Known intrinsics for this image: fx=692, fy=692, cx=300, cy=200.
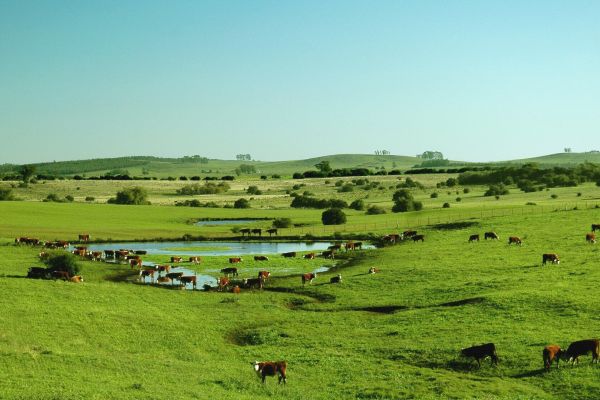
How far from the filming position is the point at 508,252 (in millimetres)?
56375

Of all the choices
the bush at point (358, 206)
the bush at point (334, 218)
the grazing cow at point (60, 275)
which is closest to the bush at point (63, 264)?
the grazing cow at point (60, 275)

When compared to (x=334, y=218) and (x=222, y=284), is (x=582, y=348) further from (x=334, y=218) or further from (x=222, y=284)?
(x=334, y=218)

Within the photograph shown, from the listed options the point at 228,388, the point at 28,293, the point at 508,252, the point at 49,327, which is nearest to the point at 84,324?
the point at 49,327

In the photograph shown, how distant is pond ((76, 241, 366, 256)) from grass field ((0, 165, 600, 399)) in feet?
27.4

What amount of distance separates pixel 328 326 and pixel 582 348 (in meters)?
13.5

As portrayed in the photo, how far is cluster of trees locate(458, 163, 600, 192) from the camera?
132637 mm

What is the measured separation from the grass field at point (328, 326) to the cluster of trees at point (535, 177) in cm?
7017

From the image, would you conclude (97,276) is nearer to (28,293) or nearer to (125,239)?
(28,293)

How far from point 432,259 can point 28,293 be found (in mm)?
30869

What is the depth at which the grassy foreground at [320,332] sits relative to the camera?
25016 millimetres

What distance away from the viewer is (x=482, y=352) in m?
27.7

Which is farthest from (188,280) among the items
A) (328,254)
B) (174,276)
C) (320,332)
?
(328,254)

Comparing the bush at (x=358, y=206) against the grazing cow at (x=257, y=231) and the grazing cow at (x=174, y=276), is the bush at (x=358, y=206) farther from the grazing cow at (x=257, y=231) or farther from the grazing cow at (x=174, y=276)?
the grazing cow at (x=174, y=276)

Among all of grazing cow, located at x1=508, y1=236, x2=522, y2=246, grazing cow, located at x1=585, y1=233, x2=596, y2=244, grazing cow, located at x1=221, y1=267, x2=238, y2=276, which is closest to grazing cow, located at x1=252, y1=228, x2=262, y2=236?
grazing cow, located at x1=221, y1=267, x2=238, y2=276
